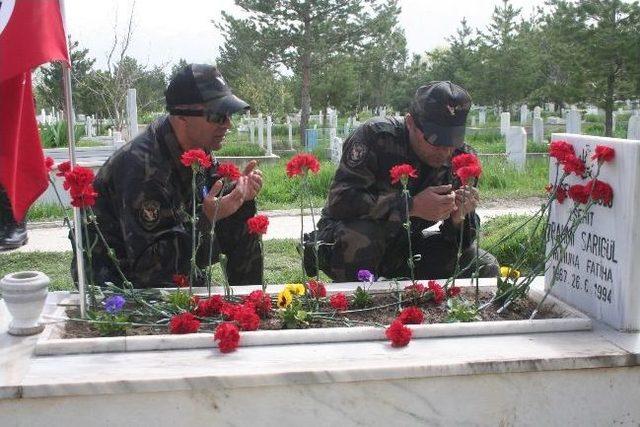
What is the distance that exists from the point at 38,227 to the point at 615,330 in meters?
6.24

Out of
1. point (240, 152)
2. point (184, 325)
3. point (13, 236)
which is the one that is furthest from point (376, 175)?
point (240, 152)

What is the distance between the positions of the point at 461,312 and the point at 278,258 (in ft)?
10.7

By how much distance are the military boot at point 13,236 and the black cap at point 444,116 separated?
4407 mm

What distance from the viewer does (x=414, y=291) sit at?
273cm

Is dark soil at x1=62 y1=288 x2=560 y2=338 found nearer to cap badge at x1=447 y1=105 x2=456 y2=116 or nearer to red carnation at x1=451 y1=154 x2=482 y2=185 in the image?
red carnation at x1=451 y1=154 x2=482 y2=185

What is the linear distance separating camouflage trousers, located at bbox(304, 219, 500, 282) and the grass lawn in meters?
1.05

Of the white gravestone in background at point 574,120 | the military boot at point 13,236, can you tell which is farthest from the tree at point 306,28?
the military boot at point 13,236

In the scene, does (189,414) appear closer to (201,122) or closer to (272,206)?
(201,122)

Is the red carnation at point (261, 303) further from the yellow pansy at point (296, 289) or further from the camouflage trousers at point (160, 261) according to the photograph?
the camouflage trousers at point (160, 261)

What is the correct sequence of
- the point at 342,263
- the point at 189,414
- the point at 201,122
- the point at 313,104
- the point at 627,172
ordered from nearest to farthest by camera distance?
the point at 189,414
the point at 627,172
the point at 201,122
the point at 342,263
the point at 313,104

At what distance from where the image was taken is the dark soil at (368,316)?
242cm

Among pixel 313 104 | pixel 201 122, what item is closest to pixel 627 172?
pixel 201 122

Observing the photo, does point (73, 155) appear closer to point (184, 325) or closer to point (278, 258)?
point (184, 325)

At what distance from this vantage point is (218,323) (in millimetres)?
2432
